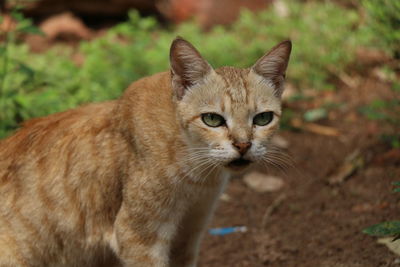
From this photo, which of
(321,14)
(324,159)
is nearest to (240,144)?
(324,159)

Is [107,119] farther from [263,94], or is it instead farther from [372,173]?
[372,173]

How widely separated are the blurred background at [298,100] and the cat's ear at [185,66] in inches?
30.2

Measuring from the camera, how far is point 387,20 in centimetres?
621

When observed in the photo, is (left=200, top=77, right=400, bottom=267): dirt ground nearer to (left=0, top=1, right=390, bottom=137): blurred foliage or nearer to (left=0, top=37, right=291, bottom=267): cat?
(left=0, top=37, right=291, bottom=267): cat

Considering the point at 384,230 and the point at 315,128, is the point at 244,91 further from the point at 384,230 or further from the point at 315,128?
the point at 315,128

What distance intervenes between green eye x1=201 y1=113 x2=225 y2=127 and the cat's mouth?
0.83 ft

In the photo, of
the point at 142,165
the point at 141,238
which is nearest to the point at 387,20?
the point at 142,165

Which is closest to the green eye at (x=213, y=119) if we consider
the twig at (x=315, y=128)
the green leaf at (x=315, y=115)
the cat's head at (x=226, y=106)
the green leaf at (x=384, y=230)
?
the cat's head at (x=226, y=106)

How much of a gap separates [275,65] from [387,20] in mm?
2710

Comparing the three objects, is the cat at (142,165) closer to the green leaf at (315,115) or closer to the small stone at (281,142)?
the small stone at (281,142)

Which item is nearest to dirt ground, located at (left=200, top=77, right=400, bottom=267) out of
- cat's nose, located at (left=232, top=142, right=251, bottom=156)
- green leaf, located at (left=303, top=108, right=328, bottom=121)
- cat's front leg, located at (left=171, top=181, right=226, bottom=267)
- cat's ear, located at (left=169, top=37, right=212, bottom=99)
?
green leaf, located at (left=303, top=108, right=328, bottom=121)

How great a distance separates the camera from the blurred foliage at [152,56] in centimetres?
659

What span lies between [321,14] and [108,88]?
3.73 metres

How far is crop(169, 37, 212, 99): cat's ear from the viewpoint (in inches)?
149
